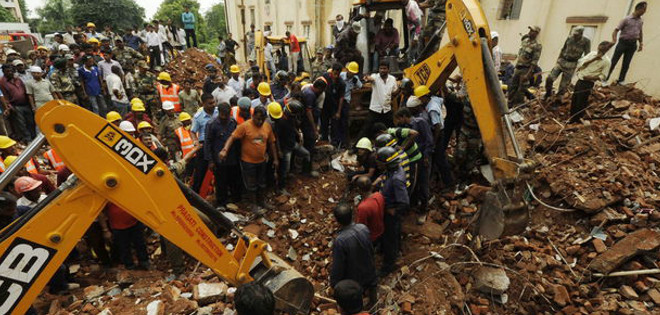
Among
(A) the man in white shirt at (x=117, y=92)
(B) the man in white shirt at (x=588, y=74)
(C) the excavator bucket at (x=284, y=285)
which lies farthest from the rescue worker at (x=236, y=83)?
(B) the man in white shirt at (x=588, y=74)

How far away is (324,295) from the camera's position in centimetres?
403

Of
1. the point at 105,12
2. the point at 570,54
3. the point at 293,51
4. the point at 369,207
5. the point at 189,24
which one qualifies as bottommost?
the point at 369,207

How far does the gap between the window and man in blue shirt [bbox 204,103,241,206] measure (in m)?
10.7

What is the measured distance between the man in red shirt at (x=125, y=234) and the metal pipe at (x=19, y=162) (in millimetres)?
2074

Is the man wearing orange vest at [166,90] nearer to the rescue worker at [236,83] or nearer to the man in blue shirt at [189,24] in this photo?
the rescue worker at [236,83]

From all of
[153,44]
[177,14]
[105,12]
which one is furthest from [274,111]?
[177,14]

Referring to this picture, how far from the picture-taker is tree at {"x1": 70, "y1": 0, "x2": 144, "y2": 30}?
89.9ft

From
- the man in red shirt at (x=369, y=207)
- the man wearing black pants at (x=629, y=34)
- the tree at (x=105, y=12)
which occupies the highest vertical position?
the tree at (x=105, y=12)

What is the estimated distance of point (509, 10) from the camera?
11.3 meters

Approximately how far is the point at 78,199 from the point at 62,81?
6920 mm

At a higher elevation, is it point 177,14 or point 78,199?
point 177,14

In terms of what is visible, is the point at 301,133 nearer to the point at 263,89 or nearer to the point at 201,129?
the point at 263,89

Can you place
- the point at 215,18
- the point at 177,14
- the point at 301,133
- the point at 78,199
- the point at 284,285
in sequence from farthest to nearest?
the point at 215,18, the point at 177,14, the point at 301,133, the point at 284,285, the point at 78,199

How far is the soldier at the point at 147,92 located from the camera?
764 cm
